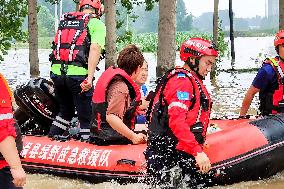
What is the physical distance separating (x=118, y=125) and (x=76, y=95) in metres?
1.03

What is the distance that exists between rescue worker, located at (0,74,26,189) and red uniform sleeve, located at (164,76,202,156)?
139cm

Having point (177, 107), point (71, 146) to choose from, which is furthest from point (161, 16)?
point (177, 107)

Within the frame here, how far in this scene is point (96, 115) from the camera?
5902 millimetres

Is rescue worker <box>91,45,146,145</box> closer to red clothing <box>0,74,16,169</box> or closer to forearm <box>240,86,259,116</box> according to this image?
forearm <box>240,86,259,116</box>

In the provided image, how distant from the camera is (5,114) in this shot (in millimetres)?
3283

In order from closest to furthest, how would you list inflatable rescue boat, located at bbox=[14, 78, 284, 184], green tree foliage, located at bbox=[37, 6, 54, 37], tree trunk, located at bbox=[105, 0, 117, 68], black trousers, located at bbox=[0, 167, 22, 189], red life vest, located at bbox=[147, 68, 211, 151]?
black trousers, located at bbox=[0, 167, 22, 189] → red life vest, located at bbox=[147, 68, 211, 151] → inflatable rescue boat, located at bbox=[14, 78, 284, 184] → tree trunk, located at bbox=[105, 0, 117, 68] → green tree foliage, located at bbox=[37, 6, 54, 37]

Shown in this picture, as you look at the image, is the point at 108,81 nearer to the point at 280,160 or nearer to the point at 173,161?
the point at 173,161

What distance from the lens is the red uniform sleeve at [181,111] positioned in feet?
14.3

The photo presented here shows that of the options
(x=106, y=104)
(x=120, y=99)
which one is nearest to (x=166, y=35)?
(x=106, y=104)

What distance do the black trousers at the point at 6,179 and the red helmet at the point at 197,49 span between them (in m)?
1.86

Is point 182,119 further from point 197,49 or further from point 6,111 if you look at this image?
point 6,111

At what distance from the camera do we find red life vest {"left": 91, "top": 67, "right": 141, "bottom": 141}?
18.1 ft

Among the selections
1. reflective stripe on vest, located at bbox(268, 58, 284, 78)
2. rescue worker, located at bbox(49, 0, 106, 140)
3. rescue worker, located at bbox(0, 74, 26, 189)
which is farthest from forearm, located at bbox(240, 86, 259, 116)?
rescue worker, located at bbox(0, 74, 26, 189)

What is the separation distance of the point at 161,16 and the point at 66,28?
5.63 m
